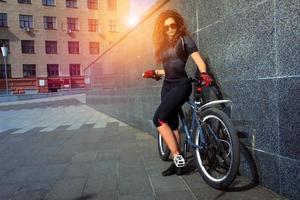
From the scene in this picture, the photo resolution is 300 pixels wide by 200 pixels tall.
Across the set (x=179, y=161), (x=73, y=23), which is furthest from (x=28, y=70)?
(x=179, y=161)

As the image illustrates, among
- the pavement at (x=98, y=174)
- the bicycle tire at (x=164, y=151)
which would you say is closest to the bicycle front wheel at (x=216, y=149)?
the pavement at (x=98, y=174)

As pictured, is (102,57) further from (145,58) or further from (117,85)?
(145,58)

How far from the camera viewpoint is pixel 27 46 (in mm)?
46188

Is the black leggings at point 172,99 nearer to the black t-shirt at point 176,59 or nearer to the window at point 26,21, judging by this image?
the black t-shirt at point 176,59

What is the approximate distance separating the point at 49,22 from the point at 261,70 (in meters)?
48.3

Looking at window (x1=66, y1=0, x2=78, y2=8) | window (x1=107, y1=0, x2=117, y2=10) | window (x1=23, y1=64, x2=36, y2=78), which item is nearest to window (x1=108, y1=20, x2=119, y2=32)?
window (x1=107, y1=0, x2=117, y2=10)

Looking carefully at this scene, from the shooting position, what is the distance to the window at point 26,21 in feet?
152

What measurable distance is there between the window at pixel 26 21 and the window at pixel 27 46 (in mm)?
2271

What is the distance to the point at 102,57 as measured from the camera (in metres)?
14.4

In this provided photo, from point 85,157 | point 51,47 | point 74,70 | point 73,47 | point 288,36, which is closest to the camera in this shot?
point 288,36

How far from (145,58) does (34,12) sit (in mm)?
44124

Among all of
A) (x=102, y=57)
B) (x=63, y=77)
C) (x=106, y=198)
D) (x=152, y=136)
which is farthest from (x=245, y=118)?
(x=63, y=77)

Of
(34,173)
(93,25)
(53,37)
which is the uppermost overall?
(93,25)

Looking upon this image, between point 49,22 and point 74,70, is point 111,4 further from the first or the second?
point 74,70
